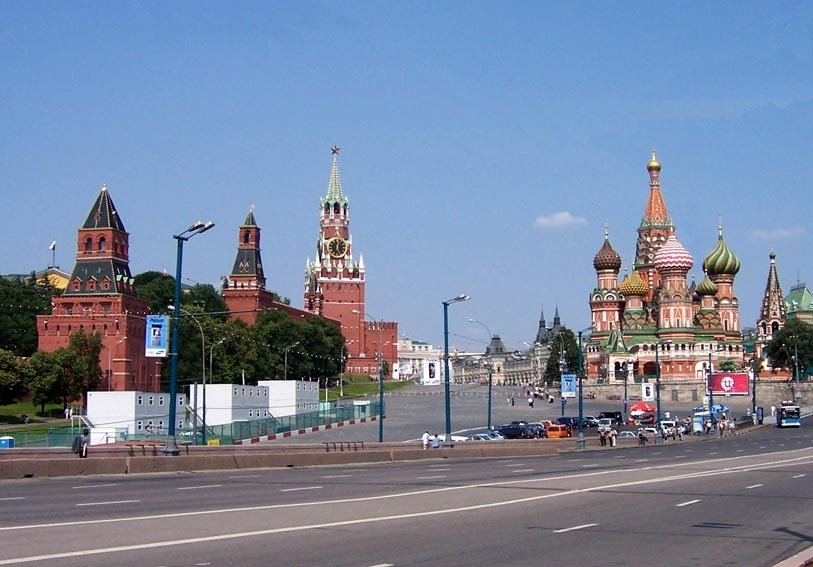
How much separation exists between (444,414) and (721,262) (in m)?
80.2

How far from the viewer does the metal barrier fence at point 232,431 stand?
58.7 metres

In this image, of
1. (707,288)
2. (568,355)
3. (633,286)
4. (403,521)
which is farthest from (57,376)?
(707,288)

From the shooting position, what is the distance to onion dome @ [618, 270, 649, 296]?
176875 mm

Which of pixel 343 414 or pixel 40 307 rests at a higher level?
pixel 40 307

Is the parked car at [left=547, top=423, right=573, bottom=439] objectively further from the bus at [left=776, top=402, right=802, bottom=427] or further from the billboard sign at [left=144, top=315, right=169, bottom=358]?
the billboard sign at [left=144, top=315, right=169, bottom=358]

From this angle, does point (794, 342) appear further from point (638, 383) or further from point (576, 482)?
point (576, 482)

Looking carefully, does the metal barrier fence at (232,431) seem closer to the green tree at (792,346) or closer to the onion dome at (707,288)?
the green tree at (792,346)

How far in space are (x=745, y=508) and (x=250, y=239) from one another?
158109 millimetres

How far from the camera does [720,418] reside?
99500 mm

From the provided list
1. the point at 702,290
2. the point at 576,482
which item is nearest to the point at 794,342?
the point at 702,290

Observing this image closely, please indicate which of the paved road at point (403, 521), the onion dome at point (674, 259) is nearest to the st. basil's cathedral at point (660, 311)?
the onion dome at point (674, 259)

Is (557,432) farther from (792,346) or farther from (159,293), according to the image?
(792,346)

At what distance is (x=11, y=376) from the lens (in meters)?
101

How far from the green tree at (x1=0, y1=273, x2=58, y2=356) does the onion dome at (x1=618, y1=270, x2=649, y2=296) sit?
87.1m
